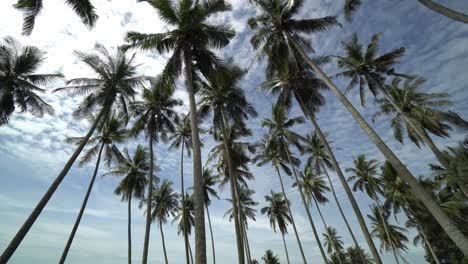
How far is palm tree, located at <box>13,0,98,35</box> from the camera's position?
9.00m

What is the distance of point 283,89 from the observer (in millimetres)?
18203

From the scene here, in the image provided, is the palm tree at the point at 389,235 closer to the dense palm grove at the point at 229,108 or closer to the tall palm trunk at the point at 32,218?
the dense palm grove at the point at 229,108

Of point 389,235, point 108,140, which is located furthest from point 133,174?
point 389,235

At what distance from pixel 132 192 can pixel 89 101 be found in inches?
439

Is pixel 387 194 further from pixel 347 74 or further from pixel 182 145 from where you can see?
pixel 182 145

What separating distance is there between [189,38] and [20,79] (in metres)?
12.5

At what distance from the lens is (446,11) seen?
6695mm

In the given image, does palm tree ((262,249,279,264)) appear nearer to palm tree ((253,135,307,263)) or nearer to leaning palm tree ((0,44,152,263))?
palm tree ((253,135,307,263))

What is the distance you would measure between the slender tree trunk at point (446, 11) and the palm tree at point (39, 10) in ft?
46.7

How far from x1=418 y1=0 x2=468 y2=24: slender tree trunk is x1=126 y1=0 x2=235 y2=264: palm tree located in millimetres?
7947

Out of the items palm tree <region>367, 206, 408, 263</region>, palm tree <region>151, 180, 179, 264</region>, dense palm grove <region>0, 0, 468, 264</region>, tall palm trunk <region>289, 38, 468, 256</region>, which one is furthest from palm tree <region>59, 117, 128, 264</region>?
palm tree <region>367, 206, 408, 263</region>

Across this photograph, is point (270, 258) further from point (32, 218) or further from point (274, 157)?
point (32, 218)

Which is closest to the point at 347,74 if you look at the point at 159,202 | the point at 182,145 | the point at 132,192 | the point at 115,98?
the point at 182,145

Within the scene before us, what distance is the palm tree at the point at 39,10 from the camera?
900 centimetres
